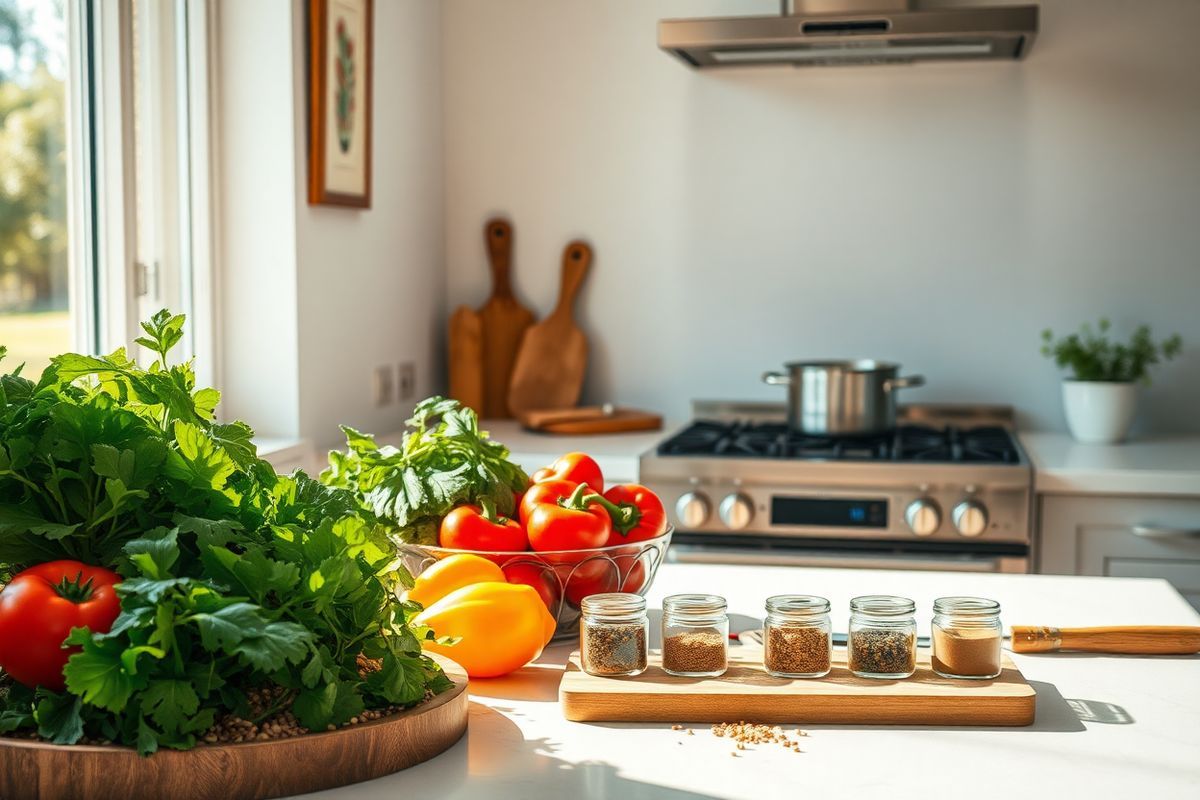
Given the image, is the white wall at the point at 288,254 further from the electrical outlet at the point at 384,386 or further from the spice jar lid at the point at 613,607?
the spice jar lid at the point at 613,607

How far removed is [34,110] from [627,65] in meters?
1.59

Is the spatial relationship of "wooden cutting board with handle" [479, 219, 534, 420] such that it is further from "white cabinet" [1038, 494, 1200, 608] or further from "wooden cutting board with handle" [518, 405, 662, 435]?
"white cabinet" [1038, 494, 1200, 608]

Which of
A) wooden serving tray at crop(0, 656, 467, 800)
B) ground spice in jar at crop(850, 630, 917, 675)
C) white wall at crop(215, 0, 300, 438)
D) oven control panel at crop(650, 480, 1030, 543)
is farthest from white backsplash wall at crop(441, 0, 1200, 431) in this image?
wooden serving tray at crop(0, 656, 467, 800)

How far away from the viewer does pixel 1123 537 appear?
2510 millimetres

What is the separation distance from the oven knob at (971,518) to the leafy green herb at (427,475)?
132 cm

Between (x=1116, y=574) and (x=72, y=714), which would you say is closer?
(x=72, y=714)

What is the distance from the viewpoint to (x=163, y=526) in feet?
3.36

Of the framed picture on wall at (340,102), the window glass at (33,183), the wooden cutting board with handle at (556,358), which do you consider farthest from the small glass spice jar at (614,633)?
the wooden cutting board with handle at (556,358)

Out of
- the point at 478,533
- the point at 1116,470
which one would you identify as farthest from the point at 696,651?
the point at 1116,470

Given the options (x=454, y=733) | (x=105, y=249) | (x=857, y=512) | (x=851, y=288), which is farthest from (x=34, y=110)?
(x=851, y=288)

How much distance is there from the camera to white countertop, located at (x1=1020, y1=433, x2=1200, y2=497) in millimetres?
2475

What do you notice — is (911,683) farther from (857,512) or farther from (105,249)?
(105,249)

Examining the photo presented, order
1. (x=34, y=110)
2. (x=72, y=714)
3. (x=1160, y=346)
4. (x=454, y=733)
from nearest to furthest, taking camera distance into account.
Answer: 1. (x=72, y=714)
2. (x=454, y=733)
3. (x=34, y=110)
4. (x=1160, y=346)

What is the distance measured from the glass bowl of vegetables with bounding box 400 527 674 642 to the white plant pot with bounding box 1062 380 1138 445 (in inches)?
72.3
